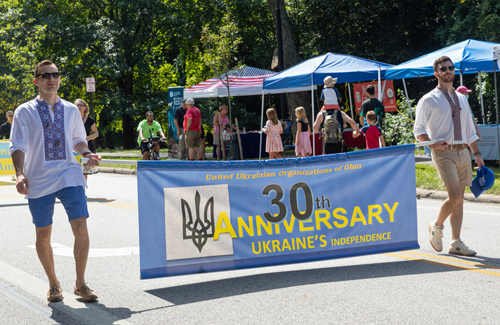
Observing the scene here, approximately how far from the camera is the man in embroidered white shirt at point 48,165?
15.7ft

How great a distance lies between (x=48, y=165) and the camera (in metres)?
4.78

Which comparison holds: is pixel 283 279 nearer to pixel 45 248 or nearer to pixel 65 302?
pixel 65 302

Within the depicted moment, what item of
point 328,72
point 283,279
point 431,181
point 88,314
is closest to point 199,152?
point 328,72

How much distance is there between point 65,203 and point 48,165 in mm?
349

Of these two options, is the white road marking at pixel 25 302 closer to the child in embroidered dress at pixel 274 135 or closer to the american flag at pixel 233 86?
the child in embroidered dress at pixel 274 135

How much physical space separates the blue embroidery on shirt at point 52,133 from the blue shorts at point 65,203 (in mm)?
303

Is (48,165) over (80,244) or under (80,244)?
over

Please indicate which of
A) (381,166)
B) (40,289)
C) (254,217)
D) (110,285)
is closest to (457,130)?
(381,166)

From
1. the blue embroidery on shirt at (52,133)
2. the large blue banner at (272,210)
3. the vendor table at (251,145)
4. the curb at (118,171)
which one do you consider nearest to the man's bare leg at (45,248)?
the blue embroidery on shirt at (52,133)

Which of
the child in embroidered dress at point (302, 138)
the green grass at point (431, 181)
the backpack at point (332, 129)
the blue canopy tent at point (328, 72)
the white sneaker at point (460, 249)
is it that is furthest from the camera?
the blue canopy tent at point (328, 72)

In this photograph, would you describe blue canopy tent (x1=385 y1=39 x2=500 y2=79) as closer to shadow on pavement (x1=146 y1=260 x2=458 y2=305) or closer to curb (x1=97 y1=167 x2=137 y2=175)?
curb (x1=97 y1=167 x2=137 y2=175)

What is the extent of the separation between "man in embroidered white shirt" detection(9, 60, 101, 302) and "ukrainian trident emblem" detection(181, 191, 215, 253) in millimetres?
888

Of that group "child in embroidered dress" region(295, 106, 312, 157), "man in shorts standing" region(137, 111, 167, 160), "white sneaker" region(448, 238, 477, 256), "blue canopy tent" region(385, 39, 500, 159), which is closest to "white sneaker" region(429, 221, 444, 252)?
"white sneaker" region(448, 238, 477, 256)

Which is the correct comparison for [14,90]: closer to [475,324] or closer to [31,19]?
[31,19]
